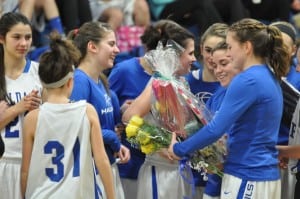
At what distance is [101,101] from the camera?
15.1ft

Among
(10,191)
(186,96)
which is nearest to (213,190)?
(186,96)

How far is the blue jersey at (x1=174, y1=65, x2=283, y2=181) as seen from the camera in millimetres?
3955

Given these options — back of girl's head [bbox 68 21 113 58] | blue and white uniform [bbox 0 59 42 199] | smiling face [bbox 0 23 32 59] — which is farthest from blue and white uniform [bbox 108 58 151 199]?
blue and white uniform [bbox 0 59 42 199]

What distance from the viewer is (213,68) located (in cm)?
486

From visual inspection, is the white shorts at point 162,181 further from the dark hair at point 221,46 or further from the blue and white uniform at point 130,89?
the dark hair at point 221,46

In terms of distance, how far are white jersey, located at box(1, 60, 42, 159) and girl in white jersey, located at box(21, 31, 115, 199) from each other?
0.67m

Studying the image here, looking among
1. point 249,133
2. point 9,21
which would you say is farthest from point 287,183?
point 9,21

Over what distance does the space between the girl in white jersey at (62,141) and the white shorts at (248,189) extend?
648mm

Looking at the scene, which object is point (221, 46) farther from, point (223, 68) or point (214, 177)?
point (214, 177)

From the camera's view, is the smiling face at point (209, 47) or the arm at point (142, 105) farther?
the smiling face at point (209, 47)

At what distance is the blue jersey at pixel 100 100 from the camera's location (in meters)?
4.52

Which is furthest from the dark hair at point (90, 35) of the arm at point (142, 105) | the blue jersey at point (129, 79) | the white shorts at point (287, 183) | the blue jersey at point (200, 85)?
the white shorts at point (287, 183)

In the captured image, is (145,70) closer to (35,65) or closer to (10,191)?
(35,65)

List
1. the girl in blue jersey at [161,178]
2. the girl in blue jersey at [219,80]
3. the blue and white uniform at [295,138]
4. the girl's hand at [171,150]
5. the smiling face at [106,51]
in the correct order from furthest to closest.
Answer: the girl in blue jersey at [161,178], the smiling face at [106,51], the blue and white uniform at [295,138], the girl in blue jersey at [219,80], the girl's hand at [171,150]
